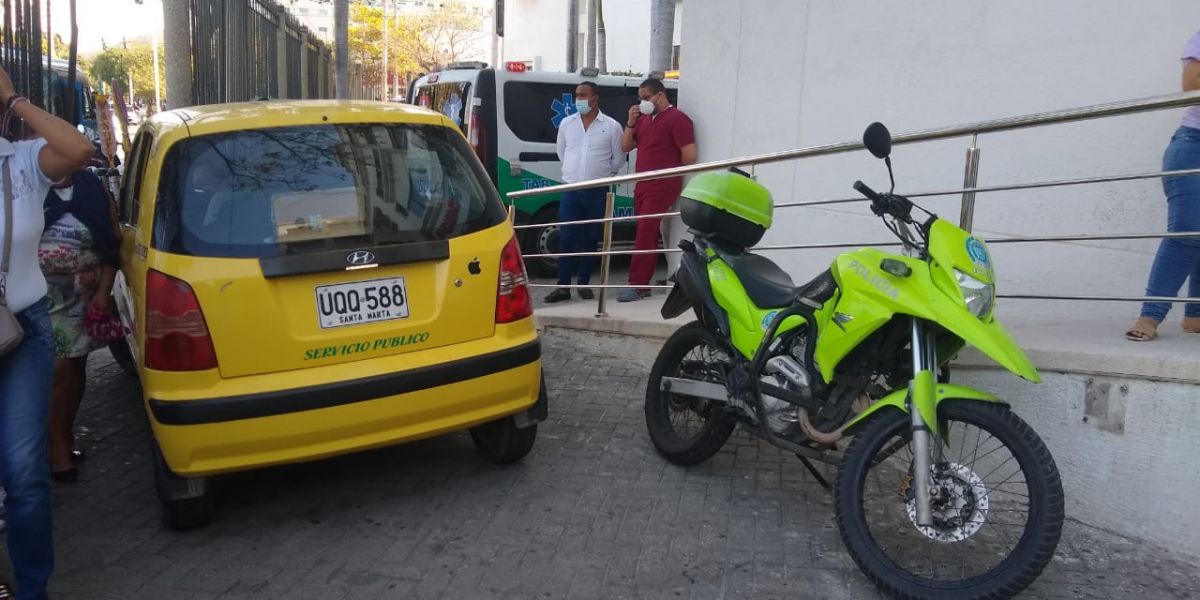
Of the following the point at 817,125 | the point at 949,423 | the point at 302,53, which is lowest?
the point at 949,423

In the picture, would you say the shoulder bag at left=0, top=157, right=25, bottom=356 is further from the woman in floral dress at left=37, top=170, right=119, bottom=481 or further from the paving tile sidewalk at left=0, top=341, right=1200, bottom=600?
the woman in floral dress at left=37, top=170, right=119, bottom=481

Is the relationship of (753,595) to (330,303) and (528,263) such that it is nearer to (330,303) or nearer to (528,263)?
(330,303)

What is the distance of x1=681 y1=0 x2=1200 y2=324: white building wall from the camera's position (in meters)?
4.65

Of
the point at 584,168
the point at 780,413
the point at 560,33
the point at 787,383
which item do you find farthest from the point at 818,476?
the point at 560,33

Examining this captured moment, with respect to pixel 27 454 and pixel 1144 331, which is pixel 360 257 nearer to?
pixel 27 454

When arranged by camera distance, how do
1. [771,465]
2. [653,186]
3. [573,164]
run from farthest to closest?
1. [573,164]
2. [653,186]
3. [771,465]

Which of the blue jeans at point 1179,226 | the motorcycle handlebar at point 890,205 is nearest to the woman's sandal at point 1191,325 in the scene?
the blue jeans at point 1179,226

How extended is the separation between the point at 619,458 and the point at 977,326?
1.97m

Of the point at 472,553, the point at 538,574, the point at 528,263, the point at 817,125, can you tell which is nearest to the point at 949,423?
the point at 538,574

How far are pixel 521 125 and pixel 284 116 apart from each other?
18.7 ft

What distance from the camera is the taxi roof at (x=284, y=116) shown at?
12.2ft

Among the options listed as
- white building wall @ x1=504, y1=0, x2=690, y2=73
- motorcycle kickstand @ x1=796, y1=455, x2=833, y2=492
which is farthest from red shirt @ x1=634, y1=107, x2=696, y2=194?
white building wall @ x1=504, y1=0, x2=690, y2=73

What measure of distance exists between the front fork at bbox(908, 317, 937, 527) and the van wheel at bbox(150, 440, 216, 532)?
2570 millimetres

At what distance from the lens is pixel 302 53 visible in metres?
21.5
